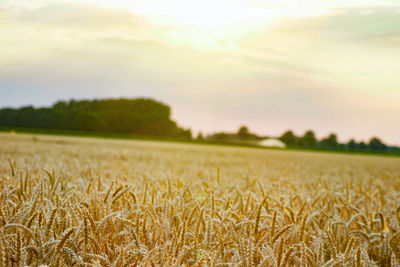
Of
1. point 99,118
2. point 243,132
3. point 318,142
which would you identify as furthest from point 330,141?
point 99,118

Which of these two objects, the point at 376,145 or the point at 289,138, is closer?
the point at 376,145

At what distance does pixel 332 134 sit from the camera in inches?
3418

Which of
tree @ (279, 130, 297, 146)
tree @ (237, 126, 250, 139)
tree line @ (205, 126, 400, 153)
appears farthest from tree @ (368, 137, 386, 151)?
tree @ (237, 126, 250, 139)

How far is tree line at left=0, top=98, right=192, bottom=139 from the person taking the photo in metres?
62.3

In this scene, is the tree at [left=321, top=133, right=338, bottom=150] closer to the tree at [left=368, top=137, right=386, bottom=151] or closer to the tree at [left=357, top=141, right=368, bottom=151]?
the tree at [left=357, top=141, right=368, bottom=151]

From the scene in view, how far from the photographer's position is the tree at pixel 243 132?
75.2 meters

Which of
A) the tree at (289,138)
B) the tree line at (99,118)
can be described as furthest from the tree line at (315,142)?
the tree line at (99,118)

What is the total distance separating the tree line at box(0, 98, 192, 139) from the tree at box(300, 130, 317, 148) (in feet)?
111

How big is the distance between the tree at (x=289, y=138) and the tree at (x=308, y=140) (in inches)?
78.1

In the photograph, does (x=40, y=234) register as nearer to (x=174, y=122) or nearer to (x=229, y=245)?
(x=229, y=245)

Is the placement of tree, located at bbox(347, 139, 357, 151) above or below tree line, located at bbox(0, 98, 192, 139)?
below

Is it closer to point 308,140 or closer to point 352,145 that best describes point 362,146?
point 352,145

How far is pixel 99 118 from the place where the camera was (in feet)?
214

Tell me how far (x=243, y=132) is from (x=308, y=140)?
65.2 feet
